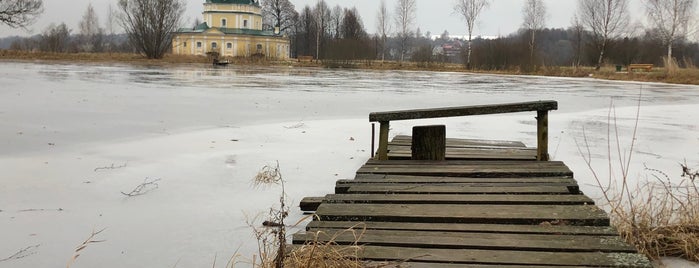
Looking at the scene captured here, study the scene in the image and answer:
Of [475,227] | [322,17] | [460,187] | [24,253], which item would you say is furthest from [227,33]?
[475,227]

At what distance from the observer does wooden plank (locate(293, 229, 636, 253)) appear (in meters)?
2.77

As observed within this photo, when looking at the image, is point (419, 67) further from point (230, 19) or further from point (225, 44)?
point (230, 19)

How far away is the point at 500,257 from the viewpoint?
263 cm

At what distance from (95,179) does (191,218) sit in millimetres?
1598

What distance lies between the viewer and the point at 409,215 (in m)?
3.32

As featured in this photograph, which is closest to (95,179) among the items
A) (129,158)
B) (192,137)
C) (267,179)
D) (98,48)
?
(129,158)

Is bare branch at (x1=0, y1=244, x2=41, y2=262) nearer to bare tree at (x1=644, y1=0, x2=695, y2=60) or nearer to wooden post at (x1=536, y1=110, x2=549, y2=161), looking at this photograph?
wooden post at (x1=536, y1=110, x2=549, y2=161)

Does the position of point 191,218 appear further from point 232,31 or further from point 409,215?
point 232,31

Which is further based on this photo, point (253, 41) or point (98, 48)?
point (98, 48)

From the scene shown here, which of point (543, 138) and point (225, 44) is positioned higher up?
point (225, 44)

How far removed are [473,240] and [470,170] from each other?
6.31ft

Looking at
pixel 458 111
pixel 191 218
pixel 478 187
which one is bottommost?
pixel 191 218

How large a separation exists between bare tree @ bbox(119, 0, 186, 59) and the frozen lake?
45661 millimetres

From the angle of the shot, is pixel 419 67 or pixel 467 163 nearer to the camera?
pixel 467 163
